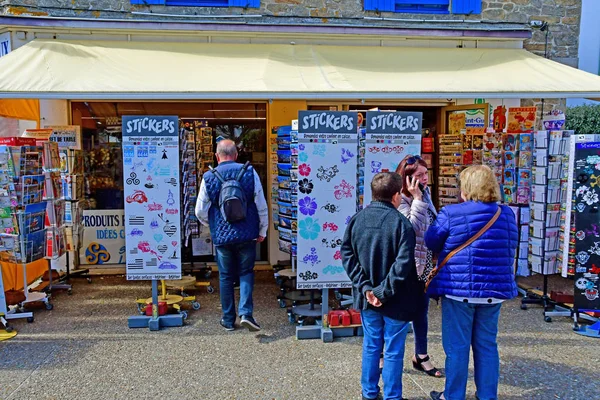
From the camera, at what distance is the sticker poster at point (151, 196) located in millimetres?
5035

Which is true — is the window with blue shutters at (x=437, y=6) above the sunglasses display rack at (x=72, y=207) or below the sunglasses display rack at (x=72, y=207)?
above

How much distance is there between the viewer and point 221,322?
5.23 metres

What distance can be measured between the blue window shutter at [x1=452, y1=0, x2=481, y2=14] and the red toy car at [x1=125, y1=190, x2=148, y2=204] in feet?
17.6

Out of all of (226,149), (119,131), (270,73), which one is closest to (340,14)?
(270,73)

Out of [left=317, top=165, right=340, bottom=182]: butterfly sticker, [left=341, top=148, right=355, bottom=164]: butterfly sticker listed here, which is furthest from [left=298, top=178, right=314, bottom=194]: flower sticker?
[left=341, top=148, right=355, bottom=164]: butterfly sticker

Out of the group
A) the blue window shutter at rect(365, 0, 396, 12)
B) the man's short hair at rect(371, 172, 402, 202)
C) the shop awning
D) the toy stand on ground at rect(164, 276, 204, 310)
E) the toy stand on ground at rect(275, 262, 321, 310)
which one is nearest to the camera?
the man's short hair at rect(371, 172, 402, 202)

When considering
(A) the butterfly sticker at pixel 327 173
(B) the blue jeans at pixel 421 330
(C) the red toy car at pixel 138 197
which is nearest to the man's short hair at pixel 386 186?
(B) the blue jeans at pixel 421 330

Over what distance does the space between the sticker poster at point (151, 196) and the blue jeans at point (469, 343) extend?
2844mm

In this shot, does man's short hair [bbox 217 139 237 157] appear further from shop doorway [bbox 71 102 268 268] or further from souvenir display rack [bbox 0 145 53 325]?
shop doorway [bbox 71 102 268 268]

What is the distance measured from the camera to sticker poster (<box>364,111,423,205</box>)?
4.79m

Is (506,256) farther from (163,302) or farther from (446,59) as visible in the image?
(446,59)

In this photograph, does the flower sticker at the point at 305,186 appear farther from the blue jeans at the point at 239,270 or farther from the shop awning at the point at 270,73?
the shop awning at the point at 270,73

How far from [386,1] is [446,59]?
4.45ft

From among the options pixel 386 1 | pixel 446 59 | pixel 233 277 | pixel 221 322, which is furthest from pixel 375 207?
pixel 386 1
